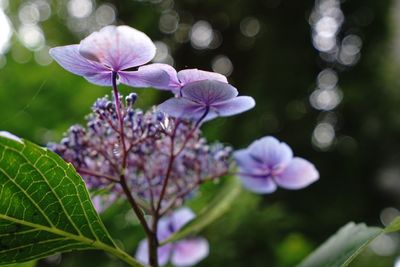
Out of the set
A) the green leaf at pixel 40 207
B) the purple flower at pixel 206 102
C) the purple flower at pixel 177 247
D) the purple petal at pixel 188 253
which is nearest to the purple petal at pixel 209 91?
the purple flower at pixel 206 102

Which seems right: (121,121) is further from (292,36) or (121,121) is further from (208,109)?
(292,36)

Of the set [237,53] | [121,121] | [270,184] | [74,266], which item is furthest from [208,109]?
[237,53]

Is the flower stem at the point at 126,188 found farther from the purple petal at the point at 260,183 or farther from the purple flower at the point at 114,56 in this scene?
the purple petal at the point at 260,183

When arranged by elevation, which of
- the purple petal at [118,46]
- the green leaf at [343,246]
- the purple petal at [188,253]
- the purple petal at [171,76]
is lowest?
the green leaf at [343,246]

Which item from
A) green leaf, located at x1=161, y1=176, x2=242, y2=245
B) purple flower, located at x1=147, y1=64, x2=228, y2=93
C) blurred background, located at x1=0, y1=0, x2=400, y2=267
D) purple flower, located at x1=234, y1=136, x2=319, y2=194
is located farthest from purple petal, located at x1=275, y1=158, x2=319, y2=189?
blurred background, located at x1=0, y1=0, x2=400, y2=267

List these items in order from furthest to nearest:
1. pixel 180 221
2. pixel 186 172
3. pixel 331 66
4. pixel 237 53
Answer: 1. pixel 331 66
2. pixel 237 53
3. pixel 180 221
4. pixel 186 172

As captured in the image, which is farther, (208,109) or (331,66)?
(331,66)
